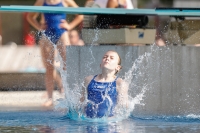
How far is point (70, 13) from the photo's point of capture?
11516mm

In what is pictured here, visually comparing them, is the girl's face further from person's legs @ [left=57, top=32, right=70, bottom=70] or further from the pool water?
person's legs @ [left=57, top=32, right=70, bottom=70]

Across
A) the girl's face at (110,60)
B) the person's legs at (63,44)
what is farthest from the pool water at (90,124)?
the person's legs at (63,44)

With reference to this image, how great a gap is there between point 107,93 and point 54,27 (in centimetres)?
249

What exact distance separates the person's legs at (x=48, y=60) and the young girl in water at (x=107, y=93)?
7.04 ft

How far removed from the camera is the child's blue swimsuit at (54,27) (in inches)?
463

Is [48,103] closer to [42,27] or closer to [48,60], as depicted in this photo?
[48,60]

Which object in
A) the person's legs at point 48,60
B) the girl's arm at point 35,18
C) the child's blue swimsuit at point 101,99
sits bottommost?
the child's blue swimsuit at point 101,99

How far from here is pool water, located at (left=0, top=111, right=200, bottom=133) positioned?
8.30 metres

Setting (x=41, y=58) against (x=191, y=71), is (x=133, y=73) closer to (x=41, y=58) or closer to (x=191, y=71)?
(x=191, y=71)

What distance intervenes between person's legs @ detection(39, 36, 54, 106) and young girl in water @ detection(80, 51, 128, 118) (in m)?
2.15

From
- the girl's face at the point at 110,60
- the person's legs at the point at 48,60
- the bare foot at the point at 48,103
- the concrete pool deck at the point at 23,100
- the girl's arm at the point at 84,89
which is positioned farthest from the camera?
the person's legs at the point at 48,60

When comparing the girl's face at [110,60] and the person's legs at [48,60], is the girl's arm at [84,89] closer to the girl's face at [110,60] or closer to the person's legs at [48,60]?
the girl's face at [110,60]

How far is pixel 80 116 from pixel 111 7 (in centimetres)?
276

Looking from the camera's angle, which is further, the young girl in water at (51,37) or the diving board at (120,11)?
the young girl in water at (51,37)
